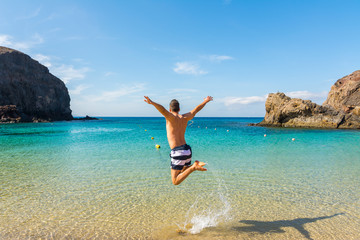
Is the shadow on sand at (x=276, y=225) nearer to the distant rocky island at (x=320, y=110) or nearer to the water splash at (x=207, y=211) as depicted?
the water splash at (x=207, y=211)

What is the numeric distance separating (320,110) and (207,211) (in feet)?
177

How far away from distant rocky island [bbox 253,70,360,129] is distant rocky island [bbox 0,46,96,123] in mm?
77635

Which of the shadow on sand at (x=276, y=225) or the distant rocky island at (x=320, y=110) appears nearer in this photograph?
the shadow on sand at (x=276, y=225)

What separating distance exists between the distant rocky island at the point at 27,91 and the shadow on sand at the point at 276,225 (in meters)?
85.2

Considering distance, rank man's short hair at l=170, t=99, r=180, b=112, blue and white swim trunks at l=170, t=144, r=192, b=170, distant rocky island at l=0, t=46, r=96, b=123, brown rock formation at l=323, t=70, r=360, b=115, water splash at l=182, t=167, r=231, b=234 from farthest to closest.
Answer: distant rocky island at l=0, t=46, r=96, b=123
brown rock formation at l=323, t=70, r=360, b=115
water splash at l=182, t=167, r=231, b=234
man's short hair at l=170, t=99, r=180, b=112
blue and white swim trunks at l=170, t=144, r=192, b=170

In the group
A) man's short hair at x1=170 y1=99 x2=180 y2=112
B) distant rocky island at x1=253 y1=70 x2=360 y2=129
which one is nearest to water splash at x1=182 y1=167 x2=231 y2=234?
→ man's short hair at x1=170 y1=99 x2=180 y2=112

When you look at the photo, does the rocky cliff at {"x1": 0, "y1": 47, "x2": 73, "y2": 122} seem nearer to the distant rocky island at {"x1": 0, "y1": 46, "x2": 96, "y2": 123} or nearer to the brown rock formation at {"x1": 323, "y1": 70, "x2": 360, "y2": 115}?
the distant rocky island at {"x1": 0, "y1": 46, "x2": 96, "y2": 123}

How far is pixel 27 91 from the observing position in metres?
89.1

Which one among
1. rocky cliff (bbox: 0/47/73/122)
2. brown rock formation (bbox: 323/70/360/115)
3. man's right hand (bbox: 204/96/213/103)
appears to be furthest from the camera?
rocky cliff (bbox: 0/47/73/122)

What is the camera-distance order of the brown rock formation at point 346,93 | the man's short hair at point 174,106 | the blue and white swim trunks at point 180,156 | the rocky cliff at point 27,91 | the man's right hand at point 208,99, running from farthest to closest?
the rocky cliff at point 27,91 → the brown rock formation at point 346,93 → the man's right hand at point 208,99 → the man's short hair at point 174,106 → the blue and white swim trunks at point 180,156

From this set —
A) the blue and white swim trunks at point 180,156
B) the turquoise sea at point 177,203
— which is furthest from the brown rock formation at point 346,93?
the blue and white swim trunks at point 180,156

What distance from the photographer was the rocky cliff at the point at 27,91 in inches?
3189

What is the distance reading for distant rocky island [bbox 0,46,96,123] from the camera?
265 ft

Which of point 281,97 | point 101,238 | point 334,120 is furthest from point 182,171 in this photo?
point 281,97
